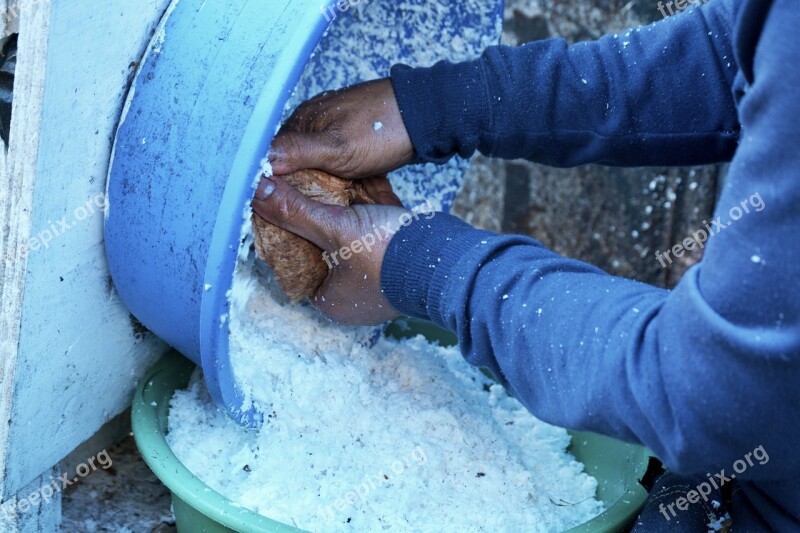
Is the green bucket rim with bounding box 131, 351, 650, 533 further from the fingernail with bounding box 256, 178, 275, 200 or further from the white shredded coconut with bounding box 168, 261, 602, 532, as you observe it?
the fingernail with bounding box 256, 178, 275, 200

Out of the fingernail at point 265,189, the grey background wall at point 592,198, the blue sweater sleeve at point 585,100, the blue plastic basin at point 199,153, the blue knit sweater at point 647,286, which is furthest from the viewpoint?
the grey background wall at point 592,198

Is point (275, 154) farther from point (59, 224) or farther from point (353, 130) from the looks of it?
point (59, 224)

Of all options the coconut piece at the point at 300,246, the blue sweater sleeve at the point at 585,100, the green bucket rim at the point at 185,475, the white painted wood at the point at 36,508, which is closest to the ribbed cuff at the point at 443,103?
the blue sweater sleeve at the point at 585,100

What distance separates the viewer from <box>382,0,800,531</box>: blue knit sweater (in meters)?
0.75

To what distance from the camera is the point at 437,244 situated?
107cm

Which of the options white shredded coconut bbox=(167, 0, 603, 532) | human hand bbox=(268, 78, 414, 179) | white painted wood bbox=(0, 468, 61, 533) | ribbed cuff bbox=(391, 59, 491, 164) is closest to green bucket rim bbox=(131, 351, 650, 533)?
white shredded coconut bbox=(167, 0, 603, 532)

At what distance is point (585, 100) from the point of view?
49.9 inches

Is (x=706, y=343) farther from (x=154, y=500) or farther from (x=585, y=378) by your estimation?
→ (x=154, y=500)

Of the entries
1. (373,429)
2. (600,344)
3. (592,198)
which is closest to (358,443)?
(373,429)

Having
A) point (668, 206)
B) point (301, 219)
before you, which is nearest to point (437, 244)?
point (301, 219)

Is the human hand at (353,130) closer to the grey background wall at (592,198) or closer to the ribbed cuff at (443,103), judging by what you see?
the ribbed cuff at (443,103)

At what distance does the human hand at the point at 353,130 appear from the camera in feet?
4.08

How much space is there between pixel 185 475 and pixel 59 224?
335mm

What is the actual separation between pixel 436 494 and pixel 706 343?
519mm
